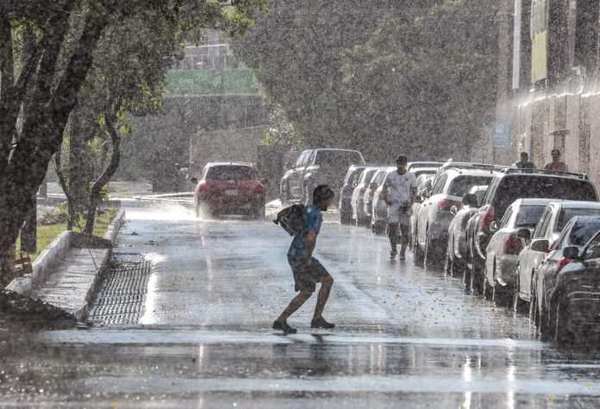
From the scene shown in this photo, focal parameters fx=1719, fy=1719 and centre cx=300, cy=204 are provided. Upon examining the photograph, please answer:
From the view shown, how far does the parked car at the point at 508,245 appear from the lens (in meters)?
21.5

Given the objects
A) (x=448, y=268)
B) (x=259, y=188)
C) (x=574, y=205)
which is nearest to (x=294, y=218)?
(x=574, y=205)

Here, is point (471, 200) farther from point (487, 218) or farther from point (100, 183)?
point (100, 183)

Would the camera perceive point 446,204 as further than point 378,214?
No

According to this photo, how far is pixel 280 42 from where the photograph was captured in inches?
2842

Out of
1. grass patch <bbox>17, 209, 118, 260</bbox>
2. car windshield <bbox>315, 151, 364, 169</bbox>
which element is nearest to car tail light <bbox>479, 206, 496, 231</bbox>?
grass patch <bbox>17, 209, 118, 260</bbox>

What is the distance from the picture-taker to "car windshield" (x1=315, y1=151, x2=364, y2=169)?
5306 cm

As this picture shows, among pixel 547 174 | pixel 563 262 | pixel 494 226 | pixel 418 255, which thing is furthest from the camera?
pixel 418 255

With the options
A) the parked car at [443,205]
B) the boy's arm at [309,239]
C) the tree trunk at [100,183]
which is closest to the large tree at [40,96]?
the boy's arm at [309,239]

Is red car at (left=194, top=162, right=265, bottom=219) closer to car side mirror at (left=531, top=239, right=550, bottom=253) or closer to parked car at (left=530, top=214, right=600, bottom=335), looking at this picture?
parked car at (left=530, top=214, right=600, bottom=335)

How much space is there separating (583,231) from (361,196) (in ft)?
86.5

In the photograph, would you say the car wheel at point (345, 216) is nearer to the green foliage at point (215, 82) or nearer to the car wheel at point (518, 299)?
the car wheel at point (518, 299)

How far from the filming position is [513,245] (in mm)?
21609

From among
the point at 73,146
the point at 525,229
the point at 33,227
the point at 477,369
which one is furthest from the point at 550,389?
the point at 73,146

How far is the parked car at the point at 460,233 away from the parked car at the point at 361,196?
53.3 feet
